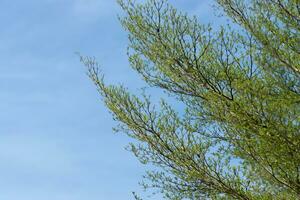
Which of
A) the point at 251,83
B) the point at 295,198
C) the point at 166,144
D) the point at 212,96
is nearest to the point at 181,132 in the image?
the point at 166,144

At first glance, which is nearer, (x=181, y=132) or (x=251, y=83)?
(x=251, y=83)

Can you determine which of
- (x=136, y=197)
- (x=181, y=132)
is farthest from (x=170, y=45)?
(x=136, y=197)

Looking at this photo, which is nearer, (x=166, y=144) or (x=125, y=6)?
(x=166, y=144)

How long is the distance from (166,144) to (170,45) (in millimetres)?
1778

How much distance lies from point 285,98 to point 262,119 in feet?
1.90

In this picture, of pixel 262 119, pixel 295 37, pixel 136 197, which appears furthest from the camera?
pixel 136 197

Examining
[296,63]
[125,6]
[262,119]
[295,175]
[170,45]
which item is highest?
[125,6]

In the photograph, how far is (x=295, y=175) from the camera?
10.1 metres

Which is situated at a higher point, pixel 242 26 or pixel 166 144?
pixel 242 26

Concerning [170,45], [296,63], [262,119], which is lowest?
[262,119]

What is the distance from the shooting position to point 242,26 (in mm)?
11711

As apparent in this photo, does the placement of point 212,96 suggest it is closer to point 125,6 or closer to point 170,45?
point 170,45

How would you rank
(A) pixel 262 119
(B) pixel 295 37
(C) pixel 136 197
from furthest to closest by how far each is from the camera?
(C) pixel 136 197 < (B) pixel 295 37 < (A) pixel 262 119

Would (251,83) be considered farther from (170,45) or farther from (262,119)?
(170,45)
